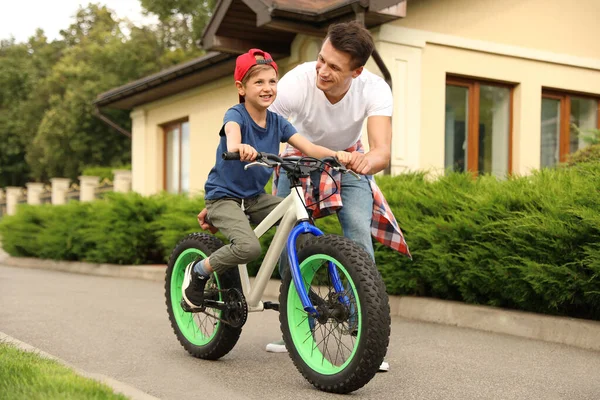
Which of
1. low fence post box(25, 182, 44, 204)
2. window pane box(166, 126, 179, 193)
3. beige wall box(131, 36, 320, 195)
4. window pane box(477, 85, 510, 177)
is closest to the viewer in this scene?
window pane box(477, 85, 510, 177)

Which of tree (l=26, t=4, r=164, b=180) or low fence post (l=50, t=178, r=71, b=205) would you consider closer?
low fence post (l=50, t=178, r=71, b=205)

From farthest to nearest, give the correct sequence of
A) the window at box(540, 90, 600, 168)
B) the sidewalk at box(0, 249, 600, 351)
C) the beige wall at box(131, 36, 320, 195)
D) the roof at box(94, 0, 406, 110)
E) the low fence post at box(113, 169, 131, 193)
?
1. the low fence post at box(113, 169, 131, 193)
2. the beige wall at box(131, 36, 320, 195)
3. the window at box(540, 90, 600, 168)
4. the roof at box(94, 0, 406, 110)
5. the sidewalk at box(0, 249, 600, 351)

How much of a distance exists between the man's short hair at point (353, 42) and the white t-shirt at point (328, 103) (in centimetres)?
30

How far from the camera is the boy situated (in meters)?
4.62

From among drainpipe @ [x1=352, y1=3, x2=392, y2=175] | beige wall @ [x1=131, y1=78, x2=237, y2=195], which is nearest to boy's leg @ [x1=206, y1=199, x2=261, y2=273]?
drainpipe @ [x1=352, y1=3, x2=392, y2=175]

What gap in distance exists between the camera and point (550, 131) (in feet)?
48.4

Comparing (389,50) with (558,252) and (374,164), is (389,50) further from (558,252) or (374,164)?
(374,164)

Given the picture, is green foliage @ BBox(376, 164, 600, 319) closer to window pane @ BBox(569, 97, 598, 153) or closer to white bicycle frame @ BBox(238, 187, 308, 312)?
white bicycle frame @ BBox(238, 187, 308, 312)

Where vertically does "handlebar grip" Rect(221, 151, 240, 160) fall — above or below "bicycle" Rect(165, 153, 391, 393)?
above

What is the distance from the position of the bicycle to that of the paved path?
18cm

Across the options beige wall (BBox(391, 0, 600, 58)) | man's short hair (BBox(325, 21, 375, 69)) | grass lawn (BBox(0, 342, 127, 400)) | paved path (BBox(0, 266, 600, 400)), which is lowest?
paved path (BBox(0, 266, 600, 400))

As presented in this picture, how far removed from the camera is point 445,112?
1366 centimetres

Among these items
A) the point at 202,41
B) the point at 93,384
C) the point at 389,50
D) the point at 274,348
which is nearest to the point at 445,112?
the point at 389,50

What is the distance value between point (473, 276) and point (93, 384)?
4.06 meters
